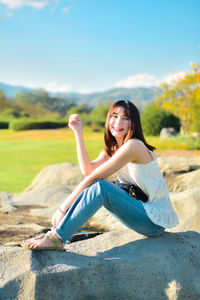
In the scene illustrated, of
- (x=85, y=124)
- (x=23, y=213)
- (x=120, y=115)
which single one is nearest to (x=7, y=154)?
(x=23, y=213)

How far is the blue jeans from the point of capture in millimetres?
2521

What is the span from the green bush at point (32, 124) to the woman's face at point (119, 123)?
22404 millimetres

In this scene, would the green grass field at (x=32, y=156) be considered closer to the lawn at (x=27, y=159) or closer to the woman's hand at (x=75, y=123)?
the lawn at (x=27, y=159)

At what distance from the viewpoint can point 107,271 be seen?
2.52m

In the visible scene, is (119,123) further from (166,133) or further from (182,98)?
(182,98)

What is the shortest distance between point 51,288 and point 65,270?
146mm

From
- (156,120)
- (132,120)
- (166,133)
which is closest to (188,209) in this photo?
(132,120)

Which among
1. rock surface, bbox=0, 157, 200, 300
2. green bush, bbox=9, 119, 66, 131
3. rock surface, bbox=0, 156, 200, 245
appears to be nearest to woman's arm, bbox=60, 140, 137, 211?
rock surface, bbox=0, 157, 200, 300

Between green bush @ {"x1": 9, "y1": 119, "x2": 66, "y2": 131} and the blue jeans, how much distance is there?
2277 centimetres

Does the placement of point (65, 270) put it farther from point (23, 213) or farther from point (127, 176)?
point (23, 213)

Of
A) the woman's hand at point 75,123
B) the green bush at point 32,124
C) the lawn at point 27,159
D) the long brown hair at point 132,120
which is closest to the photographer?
the long brown hair at point 132,120

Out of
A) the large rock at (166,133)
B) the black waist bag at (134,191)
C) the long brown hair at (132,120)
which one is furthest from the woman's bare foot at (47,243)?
the large rock at (166,133)

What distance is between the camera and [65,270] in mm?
2410

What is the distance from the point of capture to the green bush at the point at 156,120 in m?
18.5
